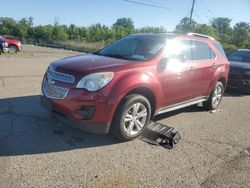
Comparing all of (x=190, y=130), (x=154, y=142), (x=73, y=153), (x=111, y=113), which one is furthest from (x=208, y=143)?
(x=73, y=153)

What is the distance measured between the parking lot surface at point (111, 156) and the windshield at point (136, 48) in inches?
59.3

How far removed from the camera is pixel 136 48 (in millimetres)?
5555

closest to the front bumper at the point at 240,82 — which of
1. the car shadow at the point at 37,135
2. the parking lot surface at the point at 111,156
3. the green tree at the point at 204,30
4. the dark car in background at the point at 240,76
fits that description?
the dark car in background at the point at 240,76

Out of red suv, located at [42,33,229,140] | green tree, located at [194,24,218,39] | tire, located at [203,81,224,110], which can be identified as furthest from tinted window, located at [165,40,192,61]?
green tree, located at [194,24,218,39]

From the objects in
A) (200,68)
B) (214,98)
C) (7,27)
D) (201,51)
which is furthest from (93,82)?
(7,27)

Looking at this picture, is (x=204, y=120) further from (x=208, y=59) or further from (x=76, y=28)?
(x=76, y=28)

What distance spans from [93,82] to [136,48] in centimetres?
164

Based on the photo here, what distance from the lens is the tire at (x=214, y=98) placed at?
695 cm

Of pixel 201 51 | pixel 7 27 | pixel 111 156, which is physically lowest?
pixel 111 156

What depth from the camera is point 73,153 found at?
4.16 meters

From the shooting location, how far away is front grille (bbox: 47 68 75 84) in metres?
4.34

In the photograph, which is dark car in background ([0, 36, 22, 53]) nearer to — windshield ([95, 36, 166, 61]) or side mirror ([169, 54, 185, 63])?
windshield ([95, 36, 166, 61])

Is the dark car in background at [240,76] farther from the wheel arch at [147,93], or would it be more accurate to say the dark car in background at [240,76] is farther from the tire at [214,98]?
the wheel arch at [147,93]

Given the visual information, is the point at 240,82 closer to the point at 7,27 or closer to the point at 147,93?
the point at 147,93
